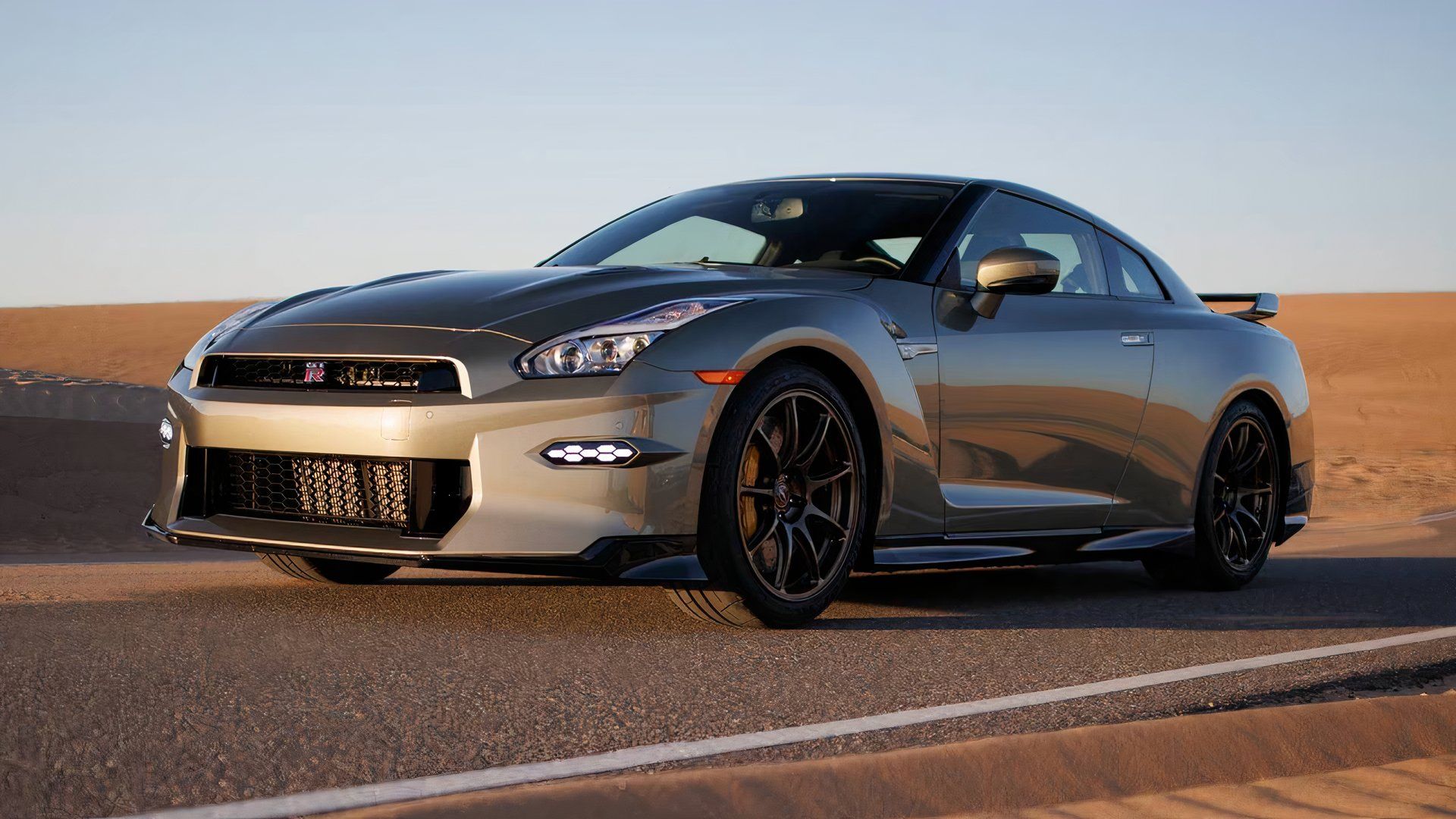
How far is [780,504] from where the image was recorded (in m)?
4.58

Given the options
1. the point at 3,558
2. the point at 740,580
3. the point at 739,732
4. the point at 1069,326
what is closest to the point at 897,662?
the point at 740,580

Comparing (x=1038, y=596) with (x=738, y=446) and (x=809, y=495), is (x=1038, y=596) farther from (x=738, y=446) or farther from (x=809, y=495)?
(x=738, y=446)

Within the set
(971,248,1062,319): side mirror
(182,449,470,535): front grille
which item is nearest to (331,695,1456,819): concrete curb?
(182,449,470,535): front grille

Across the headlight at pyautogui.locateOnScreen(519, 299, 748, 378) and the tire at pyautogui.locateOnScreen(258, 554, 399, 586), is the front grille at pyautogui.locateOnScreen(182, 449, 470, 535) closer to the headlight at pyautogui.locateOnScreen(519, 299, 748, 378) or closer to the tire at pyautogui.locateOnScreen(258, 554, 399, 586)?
the headlight at pyautogui.locateOnScreen(519, 299, 748, 378)

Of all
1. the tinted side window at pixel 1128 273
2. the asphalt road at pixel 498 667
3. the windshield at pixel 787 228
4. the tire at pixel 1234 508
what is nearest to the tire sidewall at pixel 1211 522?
the tire at pixel 1234 508

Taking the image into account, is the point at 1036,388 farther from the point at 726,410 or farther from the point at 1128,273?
the point at 726,410

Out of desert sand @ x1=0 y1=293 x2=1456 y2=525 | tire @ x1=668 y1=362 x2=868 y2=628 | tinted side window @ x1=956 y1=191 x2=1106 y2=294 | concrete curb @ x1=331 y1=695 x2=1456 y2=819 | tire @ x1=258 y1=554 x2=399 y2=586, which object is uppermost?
tinted side window @ x1=956 y1=191 x2=1106 y2=294

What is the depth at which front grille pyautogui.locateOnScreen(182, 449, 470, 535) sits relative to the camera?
4191 millimetres

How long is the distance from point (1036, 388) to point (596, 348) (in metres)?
1.90

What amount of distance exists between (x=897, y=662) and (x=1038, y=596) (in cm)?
207

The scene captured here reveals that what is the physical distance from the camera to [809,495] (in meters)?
4.68

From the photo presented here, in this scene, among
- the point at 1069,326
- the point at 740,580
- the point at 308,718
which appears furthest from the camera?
the point at 1069,326

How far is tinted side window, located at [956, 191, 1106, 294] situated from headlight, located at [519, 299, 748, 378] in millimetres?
1599

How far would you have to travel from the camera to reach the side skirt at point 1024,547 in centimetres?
496
